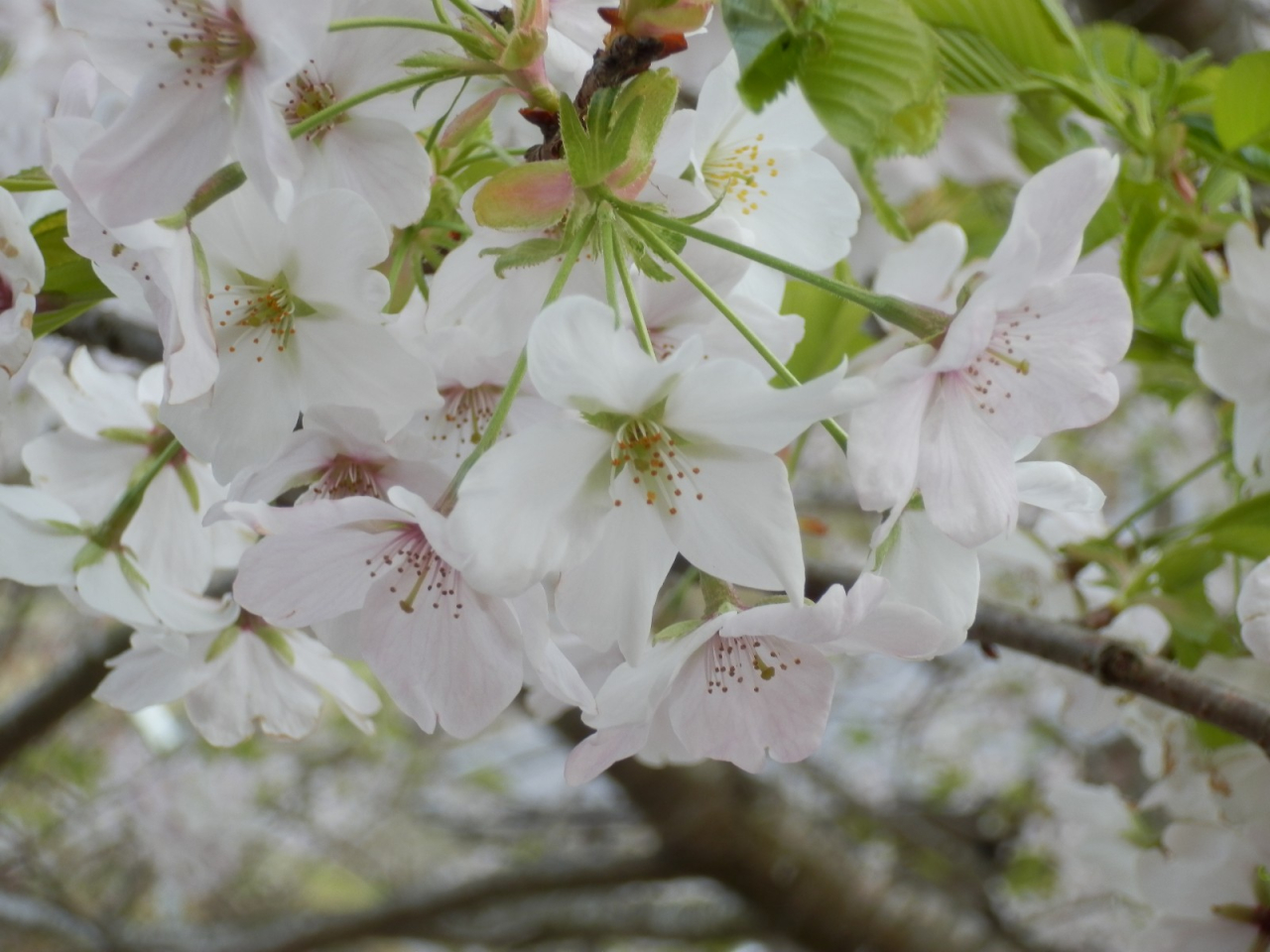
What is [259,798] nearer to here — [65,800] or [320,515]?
[65,800]

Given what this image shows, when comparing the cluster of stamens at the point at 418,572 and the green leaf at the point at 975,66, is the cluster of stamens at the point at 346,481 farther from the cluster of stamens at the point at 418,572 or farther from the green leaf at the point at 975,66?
the green leaf at the point at 975,66

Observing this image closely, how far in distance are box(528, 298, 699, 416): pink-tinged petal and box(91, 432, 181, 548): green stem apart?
0.36 meters

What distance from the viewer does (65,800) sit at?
11.9ft

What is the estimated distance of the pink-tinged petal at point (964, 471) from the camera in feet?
1.57

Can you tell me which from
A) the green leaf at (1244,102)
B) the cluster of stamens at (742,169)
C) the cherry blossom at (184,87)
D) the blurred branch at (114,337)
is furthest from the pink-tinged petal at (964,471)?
the blurred branch at (114,337)

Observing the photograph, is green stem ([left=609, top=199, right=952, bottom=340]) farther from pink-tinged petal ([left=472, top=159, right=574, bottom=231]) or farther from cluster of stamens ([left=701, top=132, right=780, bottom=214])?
cluster of stamens ([left=701, top=132, right=780, bottom=214])

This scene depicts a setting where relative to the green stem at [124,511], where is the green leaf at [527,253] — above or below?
above

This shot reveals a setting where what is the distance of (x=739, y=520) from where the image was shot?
1.56 feet

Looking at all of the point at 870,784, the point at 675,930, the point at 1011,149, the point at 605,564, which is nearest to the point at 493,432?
the point at 605,564

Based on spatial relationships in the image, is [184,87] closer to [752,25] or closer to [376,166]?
[376,166]

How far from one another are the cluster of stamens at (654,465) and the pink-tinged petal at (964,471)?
0.37 ft

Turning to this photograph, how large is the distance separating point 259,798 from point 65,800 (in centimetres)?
65

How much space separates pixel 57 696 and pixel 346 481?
1.10 metres

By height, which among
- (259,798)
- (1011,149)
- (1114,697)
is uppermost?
(1011,149)
